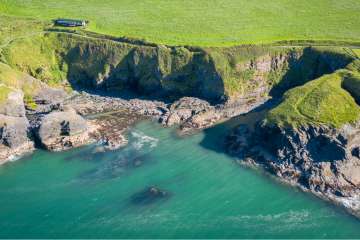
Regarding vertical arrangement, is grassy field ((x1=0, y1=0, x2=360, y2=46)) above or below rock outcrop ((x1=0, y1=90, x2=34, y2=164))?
above

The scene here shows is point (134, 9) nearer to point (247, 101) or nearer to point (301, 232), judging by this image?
point (247, 101)

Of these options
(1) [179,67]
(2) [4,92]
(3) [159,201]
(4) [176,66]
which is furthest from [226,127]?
(2) [4,92]

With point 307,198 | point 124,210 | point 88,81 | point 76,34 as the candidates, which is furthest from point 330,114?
point 76,34

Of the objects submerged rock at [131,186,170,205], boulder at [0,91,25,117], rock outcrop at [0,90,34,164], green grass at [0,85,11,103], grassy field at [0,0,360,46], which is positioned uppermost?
grassy field at [0,0,360,46]

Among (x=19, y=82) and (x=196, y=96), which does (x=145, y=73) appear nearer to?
(x=196, y=96)

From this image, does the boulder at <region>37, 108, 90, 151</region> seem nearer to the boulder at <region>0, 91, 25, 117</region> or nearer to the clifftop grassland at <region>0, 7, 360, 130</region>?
the boulder at <region>0, 91, 25, 117</region>

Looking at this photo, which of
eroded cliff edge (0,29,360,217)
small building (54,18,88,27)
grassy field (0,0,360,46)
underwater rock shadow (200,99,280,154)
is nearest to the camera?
eroded cliff edge (0,29,360,217)

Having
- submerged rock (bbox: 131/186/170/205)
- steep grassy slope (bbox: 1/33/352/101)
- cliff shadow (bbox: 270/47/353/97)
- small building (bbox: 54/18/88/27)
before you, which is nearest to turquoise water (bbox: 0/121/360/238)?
submerged rock (bbox: 131/186/170/205)
